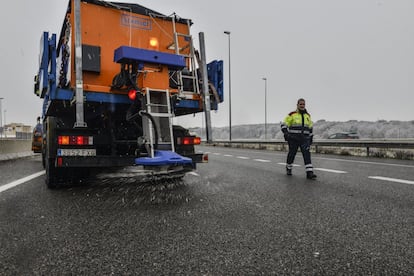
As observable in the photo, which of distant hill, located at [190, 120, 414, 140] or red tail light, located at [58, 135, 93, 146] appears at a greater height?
distant hill, located at [190, 120, 414, 140]

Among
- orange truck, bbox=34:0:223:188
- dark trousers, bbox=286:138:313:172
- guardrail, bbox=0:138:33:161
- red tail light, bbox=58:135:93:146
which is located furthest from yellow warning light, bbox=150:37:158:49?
guardrail, bbox=0:138:33:161

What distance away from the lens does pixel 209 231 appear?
9.56 feet

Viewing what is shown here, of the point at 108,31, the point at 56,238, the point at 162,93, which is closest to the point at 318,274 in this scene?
the point at 56,238

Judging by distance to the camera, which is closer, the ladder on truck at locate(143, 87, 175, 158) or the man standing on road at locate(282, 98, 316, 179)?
the ladder on truck at locate(143, 87, 175, 158)

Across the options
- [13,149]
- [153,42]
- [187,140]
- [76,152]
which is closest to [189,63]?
[153,42]

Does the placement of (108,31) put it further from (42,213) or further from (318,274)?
(318,274)

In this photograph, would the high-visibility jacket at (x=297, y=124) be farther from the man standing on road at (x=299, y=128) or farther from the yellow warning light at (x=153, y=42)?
the yellow warning light at (x=153, y=42)

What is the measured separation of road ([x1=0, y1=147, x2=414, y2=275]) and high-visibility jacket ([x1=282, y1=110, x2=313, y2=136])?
2.21m

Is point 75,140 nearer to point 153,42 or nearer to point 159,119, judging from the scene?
point 159,119

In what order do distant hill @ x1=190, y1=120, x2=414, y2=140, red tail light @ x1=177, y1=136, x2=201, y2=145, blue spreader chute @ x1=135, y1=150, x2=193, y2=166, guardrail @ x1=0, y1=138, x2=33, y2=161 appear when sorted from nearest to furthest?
blue spreader chute @ x1=135, y1=150, x2=193, y2=166 < red tail light @ x1=177, y1=136, x2=201, y2=145 < guardrail @ x1=0, y1=138, x2=33, y2=161 < distant hill @ x1=190, y1=120, x2=414, y2=140

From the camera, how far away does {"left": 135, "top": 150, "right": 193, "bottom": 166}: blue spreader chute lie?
4480mm

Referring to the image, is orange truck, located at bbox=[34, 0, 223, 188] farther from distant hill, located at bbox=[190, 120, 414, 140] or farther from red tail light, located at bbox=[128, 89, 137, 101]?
distant hill, located at bbox=[190, 120, 414, 140]

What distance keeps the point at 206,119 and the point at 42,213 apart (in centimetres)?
313

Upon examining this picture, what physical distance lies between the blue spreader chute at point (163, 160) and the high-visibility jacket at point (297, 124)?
3.28m
